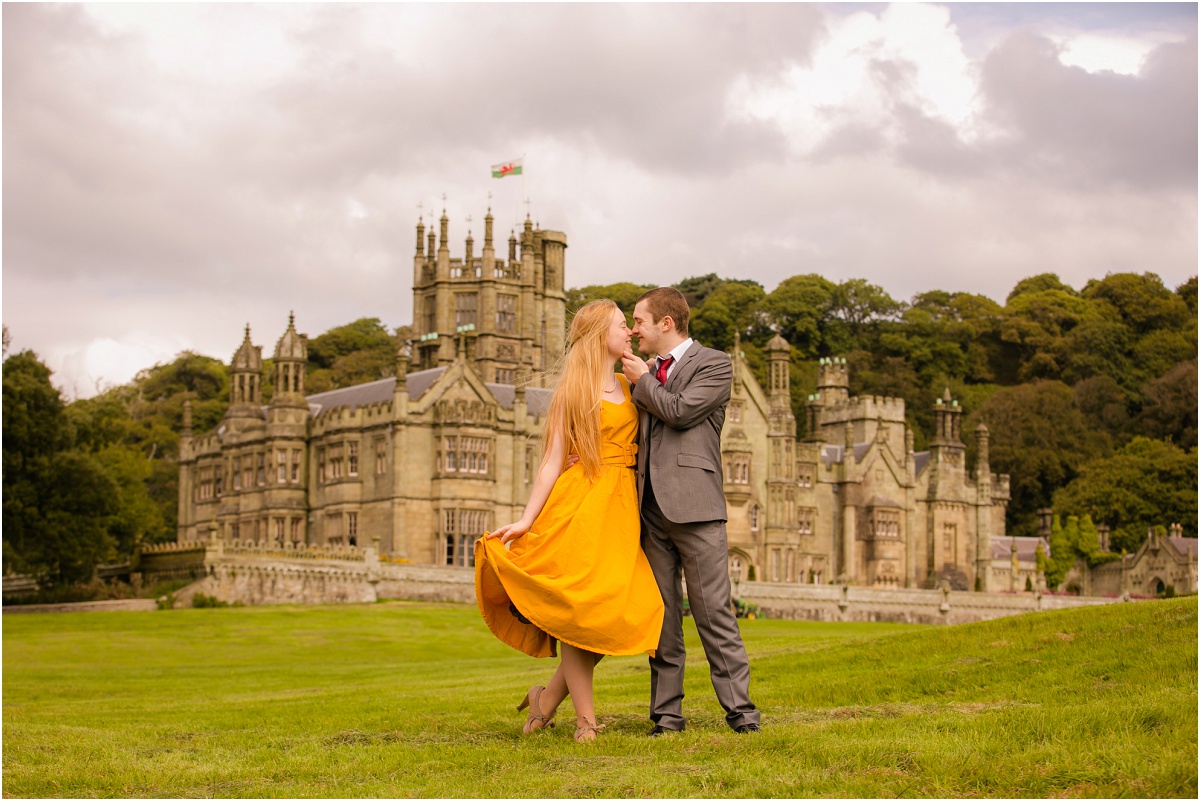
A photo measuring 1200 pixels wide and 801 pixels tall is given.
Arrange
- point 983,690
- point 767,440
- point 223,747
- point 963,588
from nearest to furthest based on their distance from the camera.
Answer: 1. point 223,747
2. point 983,690
3. point 767,440
4. point 963,588

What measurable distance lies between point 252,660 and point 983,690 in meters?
26.4

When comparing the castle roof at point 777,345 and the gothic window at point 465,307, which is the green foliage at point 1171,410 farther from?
the gothic window at point 465,307

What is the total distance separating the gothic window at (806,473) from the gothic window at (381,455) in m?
23.7

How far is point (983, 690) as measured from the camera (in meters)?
12.6

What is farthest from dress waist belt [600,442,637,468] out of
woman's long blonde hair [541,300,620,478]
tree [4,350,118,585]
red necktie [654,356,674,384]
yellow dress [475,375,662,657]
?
tree [4,350,118,585]

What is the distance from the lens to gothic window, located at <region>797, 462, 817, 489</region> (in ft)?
246

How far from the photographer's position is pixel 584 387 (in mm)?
10820

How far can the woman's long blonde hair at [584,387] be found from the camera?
10.8 m

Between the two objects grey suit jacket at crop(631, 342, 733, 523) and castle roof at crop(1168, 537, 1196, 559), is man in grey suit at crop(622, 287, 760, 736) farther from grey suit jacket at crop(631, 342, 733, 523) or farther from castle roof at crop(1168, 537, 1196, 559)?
castle roof at crop(1168, 537, 1196, 559)

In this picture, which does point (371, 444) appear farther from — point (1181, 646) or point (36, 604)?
point (1181, 646)

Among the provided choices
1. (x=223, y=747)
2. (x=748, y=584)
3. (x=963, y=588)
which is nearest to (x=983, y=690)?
(x=223, y=747)

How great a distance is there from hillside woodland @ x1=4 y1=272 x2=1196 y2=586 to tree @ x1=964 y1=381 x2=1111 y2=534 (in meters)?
0.10

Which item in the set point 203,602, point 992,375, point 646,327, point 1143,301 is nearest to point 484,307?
point 203,602

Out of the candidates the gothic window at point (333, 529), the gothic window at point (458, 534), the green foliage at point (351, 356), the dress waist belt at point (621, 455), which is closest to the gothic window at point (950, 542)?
the gothic window at point (458, 534)
